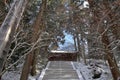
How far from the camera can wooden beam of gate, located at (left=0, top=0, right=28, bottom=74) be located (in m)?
3.16

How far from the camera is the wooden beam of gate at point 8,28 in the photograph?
3164mm

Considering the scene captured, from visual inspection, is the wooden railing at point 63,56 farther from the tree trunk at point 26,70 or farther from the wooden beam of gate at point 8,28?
the wooden beam of gate at point 8,28

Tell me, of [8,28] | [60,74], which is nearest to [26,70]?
[60,74]

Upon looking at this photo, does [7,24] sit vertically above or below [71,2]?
below

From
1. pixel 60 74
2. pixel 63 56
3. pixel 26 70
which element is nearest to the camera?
pixel 26 70

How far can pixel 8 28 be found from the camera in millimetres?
3553

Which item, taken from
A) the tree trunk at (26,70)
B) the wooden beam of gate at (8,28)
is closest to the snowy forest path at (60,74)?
the tree trunk at (26,70)

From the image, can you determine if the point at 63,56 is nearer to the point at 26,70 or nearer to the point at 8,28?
the point at 26,70

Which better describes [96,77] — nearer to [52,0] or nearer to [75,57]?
[52,0]

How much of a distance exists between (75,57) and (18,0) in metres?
34.7

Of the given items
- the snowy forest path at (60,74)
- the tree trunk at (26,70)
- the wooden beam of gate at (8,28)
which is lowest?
the snowy forest path at (60,74)

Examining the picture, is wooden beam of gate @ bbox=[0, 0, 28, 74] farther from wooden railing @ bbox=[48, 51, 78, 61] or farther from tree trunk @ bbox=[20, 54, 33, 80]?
wooden railing @ bbox=[48, 51, 78, 61]

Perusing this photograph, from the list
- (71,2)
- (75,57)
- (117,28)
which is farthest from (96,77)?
(75,57)

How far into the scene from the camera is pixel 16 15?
3984 millimetres
